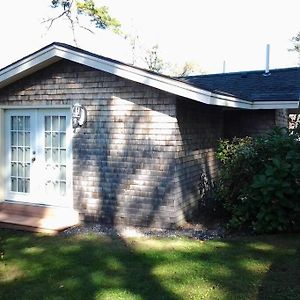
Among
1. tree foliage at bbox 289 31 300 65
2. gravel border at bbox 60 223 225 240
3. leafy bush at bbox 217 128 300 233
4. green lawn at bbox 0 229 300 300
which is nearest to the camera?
green lawn at bbox 0 229 300 300

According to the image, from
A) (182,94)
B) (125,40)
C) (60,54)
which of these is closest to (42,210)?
(60,54)

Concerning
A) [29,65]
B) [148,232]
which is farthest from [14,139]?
[148,232]

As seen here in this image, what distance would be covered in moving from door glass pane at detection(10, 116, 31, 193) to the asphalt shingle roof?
3.61m

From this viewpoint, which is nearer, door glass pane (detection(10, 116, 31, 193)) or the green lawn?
the green lawn

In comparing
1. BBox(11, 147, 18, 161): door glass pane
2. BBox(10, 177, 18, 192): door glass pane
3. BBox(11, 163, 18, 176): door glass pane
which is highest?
BBox(11, 147, 18, 161): door glass pane

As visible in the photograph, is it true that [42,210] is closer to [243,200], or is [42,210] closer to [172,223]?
[172,223]

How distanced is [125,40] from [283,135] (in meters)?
27.9

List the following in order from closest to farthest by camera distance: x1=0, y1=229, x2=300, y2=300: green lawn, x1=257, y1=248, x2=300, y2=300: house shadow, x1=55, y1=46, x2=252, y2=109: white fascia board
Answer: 1. x1=257, y1=248, x2=300, y2=300: house shadow
2. x1=0, y1=229, x2=300, y2=300: green lawn
3. x1=55, y1=46, x2=252, y2=109: white fascia board

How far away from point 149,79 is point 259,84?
178 inches

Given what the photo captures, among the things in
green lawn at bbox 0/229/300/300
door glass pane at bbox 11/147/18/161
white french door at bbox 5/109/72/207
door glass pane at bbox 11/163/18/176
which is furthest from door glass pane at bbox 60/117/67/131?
green lawn at bbox 0/229/300/300

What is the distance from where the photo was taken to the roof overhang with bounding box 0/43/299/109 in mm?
6728

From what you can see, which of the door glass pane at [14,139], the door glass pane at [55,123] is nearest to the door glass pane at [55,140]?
the door glass pane at [55,123]

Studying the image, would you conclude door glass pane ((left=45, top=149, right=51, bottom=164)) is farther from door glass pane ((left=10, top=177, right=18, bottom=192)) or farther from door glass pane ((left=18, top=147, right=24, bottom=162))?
door glass pane ((left=10, top=177, right=18, bottom=192))

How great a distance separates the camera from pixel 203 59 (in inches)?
1800
